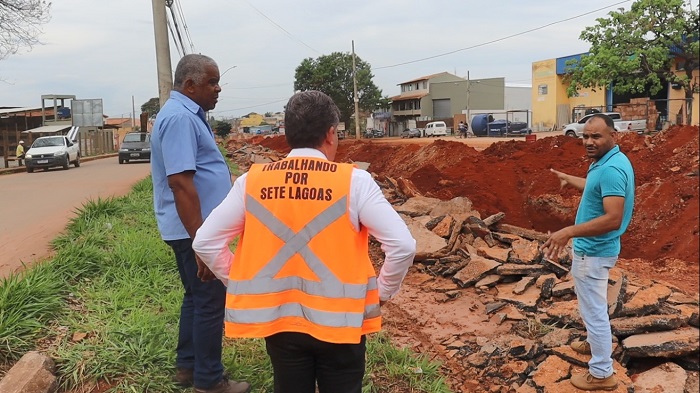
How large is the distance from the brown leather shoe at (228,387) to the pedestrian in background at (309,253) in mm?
1150

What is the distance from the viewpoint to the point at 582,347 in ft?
12.6

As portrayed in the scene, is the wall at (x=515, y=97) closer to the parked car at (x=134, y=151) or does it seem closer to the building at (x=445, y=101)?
A: the building at (x=445, y=101)

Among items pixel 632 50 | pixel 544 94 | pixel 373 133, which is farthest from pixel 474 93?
pixel 632 50

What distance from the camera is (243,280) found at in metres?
2.09

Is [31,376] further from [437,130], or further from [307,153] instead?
[437,130]

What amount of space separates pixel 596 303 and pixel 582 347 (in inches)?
28.5

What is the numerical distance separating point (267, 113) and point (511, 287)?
104888mm

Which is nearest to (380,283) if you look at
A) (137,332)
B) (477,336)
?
(137,332)

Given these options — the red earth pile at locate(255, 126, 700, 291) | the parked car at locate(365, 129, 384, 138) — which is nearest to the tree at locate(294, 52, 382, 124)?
the parked car at locate(365, 129, 384, 138)

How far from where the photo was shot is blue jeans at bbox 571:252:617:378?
3256 mm

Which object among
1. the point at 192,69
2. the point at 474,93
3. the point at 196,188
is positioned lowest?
the point at 196,188

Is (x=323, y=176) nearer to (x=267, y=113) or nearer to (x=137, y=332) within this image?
(x=137, y=332)

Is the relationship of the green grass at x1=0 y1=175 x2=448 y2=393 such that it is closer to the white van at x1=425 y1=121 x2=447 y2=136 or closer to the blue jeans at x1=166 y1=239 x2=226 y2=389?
the blue jeans at x1=166 y1=239 x2=226 y2=389

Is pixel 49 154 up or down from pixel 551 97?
down
